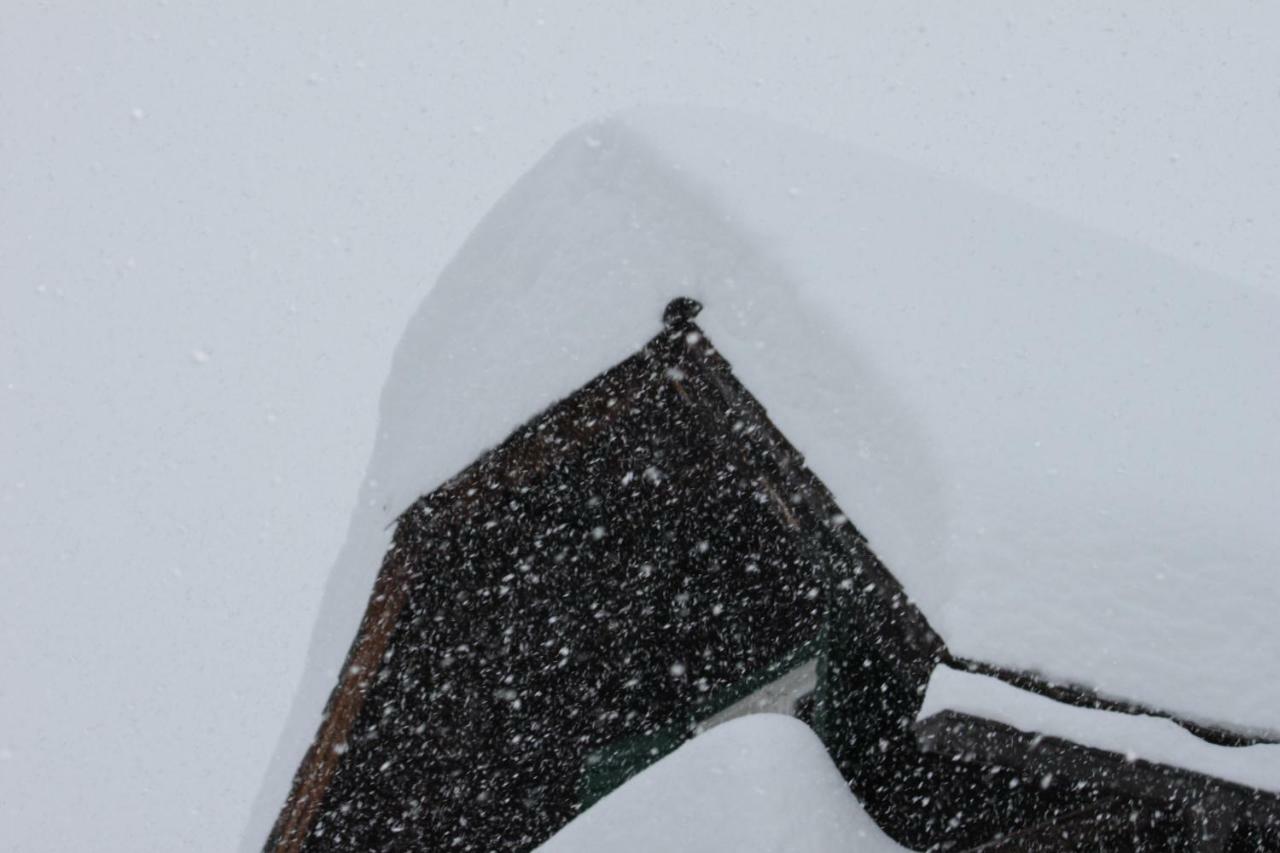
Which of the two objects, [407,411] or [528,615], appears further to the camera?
[528,615]

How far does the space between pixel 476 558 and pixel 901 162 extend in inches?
92.5

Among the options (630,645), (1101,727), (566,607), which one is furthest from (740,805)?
(630,645)

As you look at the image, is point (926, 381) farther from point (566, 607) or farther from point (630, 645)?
point (630, 645)

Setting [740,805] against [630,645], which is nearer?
[740,805]

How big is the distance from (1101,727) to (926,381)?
2.54 feet

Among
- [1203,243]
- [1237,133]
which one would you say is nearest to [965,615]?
[1203,243]

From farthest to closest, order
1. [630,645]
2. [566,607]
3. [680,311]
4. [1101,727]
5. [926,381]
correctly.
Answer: [630,645] < [566,607] < [680,311] < [926,381] < [1101,727]

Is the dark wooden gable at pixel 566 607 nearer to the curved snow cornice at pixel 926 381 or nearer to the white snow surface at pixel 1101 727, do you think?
the curved snow cornice at pixel 926 381

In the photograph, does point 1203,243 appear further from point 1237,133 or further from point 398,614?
point 398,614

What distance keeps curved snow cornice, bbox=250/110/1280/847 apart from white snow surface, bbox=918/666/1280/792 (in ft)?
0.26

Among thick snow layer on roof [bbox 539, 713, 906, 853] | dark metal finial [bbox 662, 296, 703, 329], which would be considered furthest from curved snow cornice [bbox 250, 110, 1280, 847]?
thick snow layer on roof [bbox 539, 713, 906, 853]

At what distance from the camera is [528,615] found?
4094 mm

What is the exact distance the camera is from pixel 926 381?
2.39 m

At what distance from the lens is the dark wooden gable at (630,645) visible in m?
2.46
